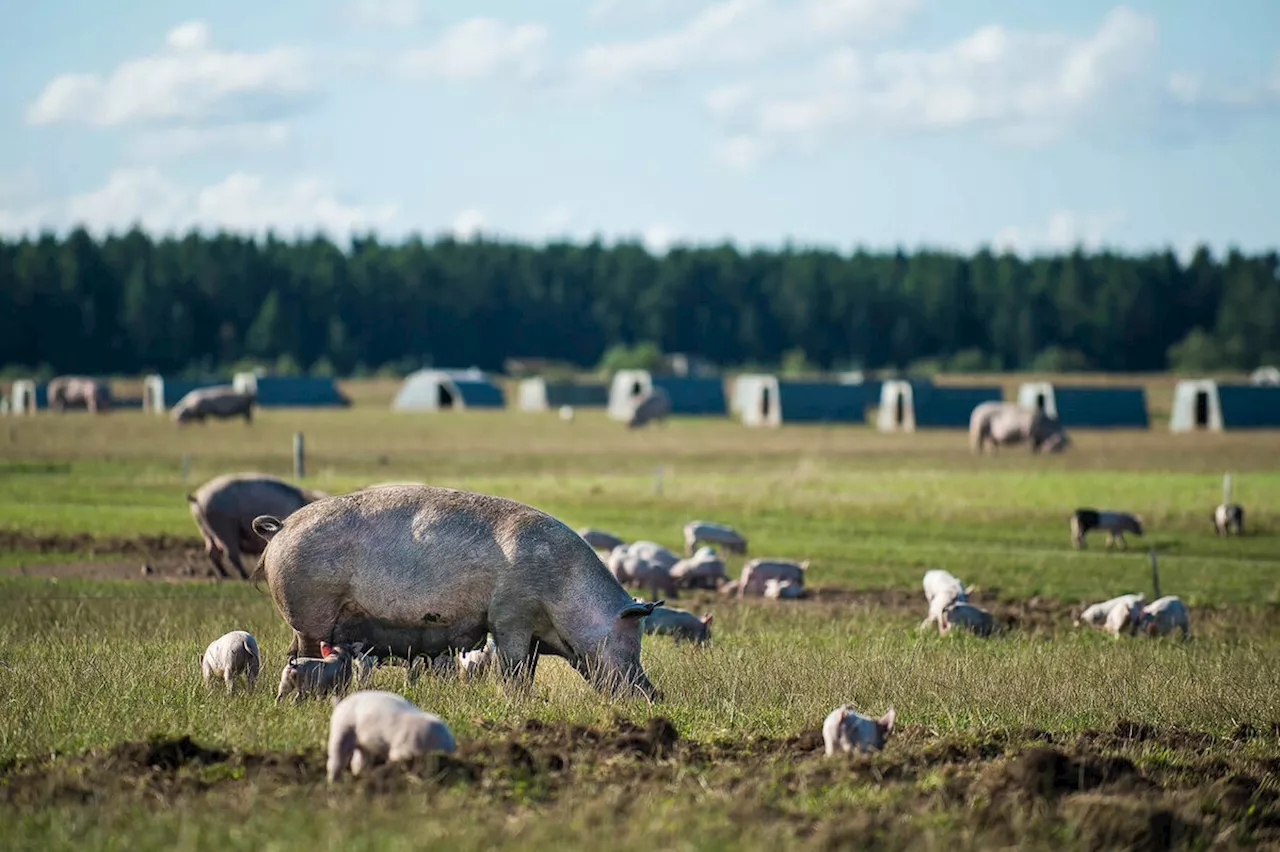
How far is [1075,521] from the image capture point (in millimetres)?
30703

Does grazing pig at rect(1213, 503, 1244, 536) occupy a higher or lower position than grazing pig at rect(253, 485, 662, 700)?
lower

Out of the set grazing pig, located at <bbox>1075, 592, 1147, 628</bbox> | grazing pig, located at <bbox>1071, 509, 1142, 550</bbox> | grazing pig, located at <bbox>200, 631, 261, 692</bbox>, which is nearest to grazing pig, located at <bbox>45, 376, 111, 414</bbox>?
grazing pig, located at <bbox>1071, 509, 1142, 550</bbox>

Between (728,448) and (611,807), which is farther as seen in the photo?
(728,448)

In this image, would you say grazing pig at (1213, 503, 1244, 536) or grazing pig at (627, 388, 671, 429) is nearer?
grazing pig at (1213, 503, 1244, 536)

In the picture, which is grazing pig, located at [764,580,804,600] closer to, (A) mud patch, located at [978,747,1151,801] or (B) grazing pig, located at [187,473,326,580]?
(B) grazing pig, located at [187,473,326,580]

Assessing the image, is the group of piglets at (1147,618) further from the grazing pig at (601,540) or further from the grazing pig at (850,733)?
the grazing pig at (850,733)

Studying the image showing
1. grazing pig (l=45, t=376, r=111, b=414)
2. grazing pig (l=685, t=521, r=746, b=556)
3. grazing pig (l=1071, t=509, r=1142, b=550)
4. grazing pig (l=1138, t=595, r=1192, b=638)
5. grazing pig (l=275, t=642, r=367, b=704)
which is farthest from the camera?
grazing pig (l=45, t=376, r=111, b=414)

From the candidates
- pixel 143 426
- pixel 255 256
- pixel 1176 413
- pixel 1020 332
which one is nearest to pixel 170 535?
pixel 143 426

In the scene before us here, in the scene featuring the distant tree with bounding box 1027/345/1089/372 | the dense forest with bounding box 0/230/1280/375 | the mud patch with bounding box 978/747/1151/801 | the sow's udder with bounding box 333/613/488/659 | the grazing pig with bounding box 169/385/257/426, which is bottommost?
the mud patch with bounding box 978/747/1151/801

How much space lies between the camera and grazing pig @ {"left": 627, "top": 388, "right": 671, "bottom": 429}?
76938mm

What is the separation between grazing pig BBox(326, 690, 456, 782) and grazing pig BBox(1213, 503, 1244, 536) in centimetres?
2539

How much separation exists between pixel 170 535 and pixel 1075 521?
55.8 feet

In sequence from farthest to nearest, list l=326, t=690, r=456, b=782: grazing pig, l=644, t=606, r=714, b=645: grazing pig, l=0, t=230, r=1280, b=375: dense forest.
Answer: l=0, t=230, r=1280, b=375: dense forest
l=644, t=606, r=714, b=645: grazing pig
l=326, t=690, r=456, b=782: grazing pig

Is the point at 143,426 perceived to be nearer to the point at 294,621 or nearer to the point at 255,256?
the point at 294,621
